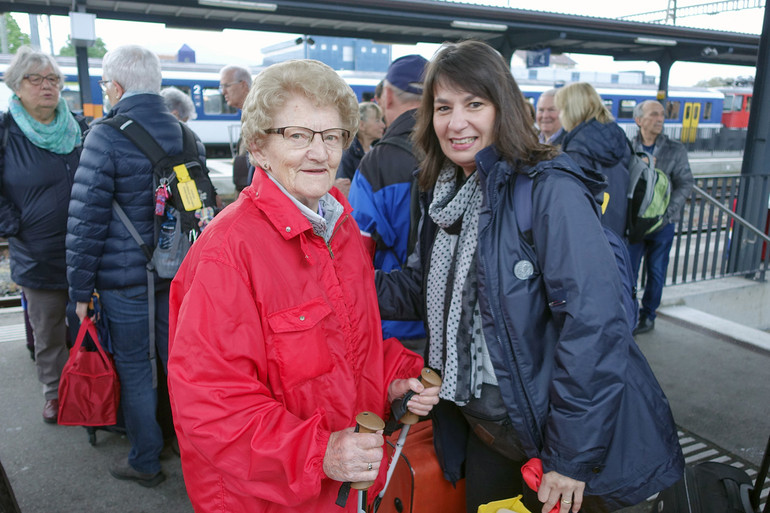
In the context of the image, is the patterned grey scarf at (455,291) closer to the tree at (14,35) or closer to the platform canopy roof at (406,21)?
the platform canopy roof at (406,21)

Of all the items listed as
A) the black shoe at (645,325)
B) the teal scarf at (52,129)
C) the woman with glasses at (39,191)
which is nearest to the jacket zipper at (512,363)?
the woman with glasses at (39,191)

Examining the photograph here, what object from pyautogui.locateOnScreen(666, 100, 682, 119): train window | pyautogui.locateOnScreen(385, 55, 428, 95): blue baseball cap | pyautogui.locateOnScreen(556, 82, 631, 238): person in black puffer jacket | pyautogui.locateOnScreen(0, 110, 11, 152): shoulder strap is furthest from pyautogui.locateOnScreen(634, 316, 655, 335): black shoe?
pyautogui.locateOnScreen(666, 100, 682, 119): train window

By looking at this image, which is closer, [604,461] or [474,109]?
[604,461]

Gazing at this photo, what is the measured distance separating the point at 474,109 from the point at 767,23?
6544mm

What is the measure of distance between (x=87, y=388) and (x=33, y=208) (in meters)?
1.37

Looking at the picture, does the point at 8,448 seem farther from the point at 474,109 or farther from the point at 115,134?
the point at 474,109

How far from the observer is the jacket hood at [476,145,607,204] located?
66.3 inches

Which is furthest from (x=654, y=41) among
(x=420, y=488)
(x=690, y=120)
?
(x=690, y=120)

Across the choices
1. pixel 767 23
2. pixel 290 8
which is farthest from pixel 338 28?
pixel 767 23

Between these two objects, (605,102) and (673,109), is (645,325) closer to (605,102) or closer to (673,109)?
(605,102)

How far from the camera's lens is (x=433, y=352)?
6.72 feet

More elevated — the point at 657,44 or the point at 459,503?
the point at 657,44

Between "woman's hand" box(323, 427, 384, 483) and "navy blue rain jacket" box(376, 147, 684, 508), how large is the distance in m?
0.49

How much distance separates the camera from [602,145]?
395 centimetres
